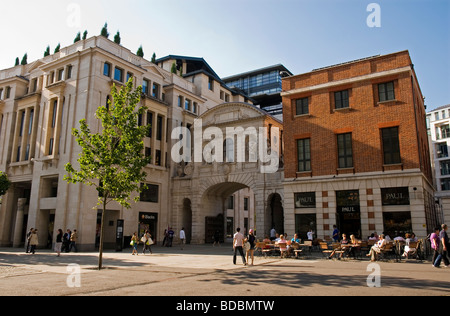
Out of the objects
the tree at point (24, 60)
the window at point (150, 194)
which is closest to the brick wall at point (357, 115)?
the window at point (150, 194)

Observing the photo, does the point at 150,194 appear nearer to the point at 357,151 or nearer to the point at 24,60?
the point at 357,151

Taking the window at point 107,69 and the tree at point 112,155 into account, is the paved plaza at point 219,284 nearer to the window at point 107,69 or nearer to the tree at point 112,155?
the tree at point 112,155

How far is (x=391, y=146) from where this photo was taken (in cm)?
2377

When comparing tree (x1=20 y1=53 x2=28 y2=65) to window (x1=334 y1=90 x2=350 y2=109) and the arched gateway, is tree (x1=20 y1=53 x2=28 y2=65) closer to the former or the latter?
the arched gateway

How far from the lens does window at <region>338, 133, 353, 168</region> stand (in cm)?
2519

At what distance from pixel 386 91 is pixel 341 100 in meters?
3.15

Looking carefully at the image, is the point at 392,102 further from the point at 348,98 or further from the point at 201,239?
the point at 201,239

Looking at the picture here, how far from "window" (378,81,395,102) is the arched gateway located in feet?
35.0

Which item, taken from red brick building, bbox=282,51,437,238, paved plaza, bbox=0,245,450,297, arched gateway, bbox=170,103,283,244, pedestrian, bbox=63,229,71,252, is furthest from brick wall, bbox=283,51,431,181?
pedestrian, bbox=63,229,71,252

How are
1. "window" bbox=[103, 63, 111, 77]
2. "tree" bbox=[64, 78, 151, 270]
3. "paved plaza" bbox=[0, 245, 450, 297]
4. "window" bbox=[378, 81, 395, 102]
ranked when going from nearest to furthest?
"paved plaza" bbox=[0, 245, 450, 297] → "tree" bbox=[64, 78, 151, 270] → "window" bbox=[378, 81, 395, 102] → "window" bbox=[103, 63, 111, 77]

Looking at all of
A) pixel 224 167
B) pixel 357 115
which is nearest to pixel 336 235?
pixel 357 115

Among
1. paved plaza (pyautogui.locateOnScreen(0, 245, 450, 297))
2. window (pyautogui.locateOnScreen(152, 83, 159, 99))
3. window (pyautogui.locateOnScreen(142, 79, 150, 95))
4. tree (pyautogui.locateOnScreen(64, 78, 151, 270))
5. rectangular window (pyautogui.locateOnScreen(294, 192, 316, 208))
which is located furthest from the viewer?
window (pyautogui.locateOnScreen(152, 83, 159, 99))

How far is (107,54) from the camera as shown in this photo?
32656 mm
